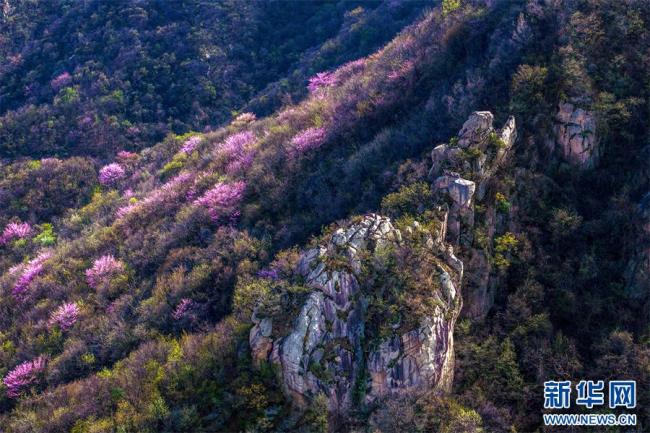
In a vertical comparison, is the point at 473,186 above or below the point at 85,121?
above

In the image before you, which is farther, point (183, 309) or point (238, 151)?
point (238, 151)

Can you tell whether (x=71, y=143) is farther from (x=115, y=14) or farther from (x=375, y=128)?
(x=375, y=128)

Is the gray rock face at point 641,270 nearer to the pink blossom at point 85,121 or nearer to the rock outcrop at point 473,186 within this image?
the rock outcrop at point 473,186

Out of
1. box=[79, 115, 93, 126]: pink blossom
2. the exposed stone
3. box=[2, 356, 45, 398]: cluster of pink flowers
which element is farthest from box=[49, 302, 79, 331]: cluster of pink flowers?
box=[79, 115, 93, 126]: pink blossom

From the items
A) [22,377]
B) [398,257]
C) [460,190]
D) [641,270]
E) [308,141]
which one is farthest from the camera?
[308,141]

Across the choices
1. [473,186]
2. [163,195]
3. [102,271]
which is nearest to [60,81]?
[163,195]

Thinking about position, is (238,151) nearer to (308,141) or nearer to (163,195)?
(163,195)
